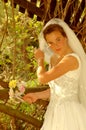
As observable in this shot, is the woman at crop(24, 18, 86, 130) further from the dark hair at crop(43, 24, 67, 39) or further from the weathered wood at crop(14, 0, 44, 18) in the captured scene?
the weathered wood at crop(14, 0, 44, 18)

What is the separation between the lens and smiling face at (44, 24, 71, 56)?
2297mm

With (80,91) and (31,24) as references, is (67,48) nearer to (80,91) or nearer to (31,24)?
(80,91)

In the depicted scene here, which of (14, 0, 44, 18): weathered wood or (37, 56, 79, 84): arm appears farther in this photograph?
(14, 0, 44, 18): weathered wood

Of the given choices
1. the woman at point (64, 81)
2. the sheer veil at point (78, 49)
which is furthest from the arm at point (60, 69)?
the sheer veil at point (78, 49)

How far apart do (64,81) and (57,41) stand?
0.83ft

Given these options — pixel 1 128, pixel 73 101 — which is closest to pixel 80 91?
pixel 73 101

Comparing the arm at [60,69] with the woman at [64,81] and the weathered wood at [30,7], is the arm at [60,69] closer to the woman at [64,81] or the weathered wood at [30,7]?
the woman at [64,81]

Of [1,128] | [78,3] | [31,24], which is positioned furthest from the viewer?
[31,24]

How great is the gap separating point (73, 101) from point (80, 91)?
0.32 feet

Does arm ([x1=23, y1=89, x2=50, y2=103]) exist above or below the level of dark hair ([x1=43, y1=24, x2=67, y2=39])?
below

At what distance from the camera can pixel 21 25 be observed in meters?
4.30

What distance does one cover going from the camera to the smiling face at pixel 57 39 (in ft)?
7.54

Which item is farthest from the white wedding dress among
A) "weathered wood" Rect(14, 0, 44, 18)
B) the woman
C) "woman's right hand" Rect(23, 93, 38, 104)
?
"weathered wood" Rect(14, 0, 44, 18)

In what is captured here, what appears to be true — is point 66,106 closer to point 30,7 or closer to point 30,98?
point 30,98
